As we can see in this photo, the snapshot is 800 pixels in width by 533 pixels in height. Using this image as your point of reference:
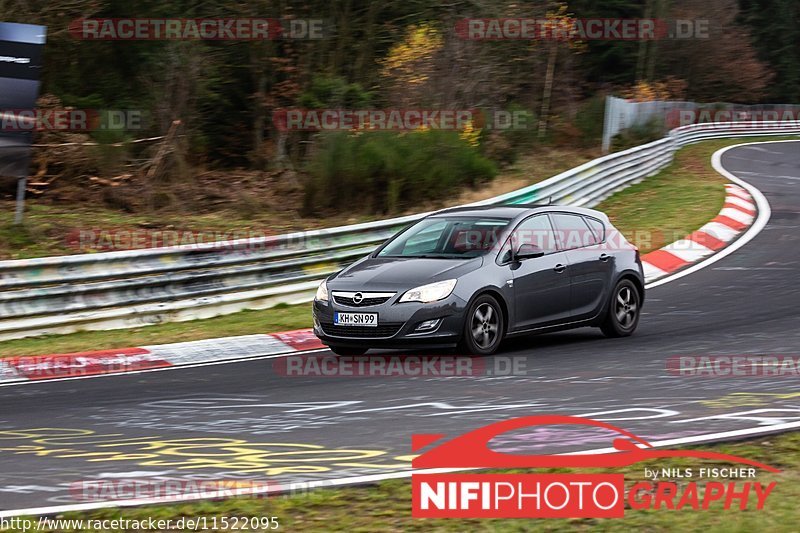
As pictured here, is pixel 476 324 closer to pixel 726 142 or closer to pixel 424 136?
pixel 424 136

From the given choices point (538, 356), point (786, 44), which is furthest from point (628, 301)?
point (786, 44)

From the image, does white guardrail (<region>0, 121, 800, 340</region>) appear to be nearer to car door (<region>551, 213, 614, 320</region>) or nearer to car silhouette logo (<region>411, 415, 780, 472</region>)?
car door (<region>551, 213, 614, 320</region>)

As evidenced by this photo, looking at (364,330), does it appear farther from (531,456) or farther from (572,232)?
(531,456)

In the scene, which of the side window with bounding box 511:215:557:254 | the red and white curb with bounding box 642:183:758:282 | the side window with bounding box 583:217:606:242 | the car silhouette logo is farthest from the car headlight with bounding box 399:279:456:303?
the red and white curb with bounding box 642:183:758:282

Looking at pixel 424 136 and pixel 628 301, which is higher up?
pixel 424 136

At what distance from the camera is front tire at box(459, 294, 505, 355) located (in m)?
10.7

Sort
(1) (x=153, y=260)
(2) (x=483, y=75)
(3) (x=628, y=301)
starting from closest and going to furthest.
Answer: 1. (3) (x=628, y=301)
2. (1) (x=153, y=260)
3. (2) (x=483, y=75)

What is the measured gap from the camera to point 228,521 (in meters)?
5.23


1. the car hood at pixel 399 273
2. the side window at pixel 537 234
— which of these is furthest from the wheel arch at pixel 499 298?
the side window at pixel 537 234

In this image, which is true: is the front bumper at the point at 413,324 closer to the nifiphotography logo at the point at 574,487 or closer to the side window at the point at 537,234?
the side window at the point at 537,234

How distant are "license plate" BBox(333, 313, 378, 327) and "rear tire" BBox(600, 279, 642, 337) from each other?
112 inches

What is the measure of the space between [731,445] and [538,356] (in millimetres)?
4542

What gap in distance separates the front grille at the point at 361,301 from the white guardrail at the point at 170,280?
353cm

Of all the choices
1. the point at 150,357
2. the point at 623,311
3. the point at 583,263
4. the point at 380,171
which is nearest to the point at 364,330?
the point at 150,357
